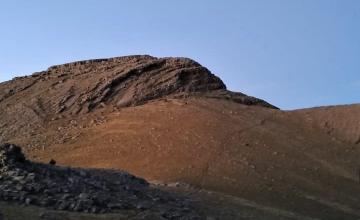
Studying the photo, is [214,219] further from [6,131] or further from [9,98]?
[9,98]

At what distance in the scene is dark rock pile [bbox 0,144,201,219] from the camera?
12.1 metres

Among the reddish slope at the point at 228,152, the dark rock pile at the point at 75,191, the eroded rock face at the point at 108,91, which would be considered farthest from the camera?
the eroded rock face at the point at 108,91

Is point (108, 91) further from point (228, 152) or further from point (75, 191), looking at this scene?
point (75, 191)

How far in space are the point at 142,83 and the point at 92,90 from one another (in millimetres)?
2341

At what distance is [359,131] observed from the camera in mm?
25891

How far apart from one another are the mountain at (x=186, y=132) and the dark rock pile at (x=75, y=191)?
4.20 metres

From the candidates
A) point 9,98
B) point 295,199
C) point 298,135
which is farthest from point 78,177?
point 9,98

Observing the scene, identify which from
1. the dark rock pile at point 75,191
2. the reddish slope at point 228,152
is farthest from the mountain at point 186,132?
the dark rock pile at point 75,191

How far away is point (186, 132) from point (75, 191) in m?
10.9

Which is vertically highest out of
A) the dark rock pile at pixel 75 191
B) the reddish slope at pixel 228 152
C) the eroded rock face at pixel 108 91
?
the eroded rock face at pixel 108 91

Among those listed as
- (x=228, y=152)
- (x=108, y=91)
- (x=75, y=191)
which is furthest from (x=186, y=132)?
(x=75, y=191)

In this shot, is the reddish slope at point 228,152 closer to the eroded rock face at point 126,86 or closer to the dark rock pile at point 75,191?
the eroded rock face at point 126,86

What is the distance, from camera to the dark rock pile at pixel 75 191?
1206 centimetres

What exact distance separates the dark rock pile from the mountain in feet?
13.8
